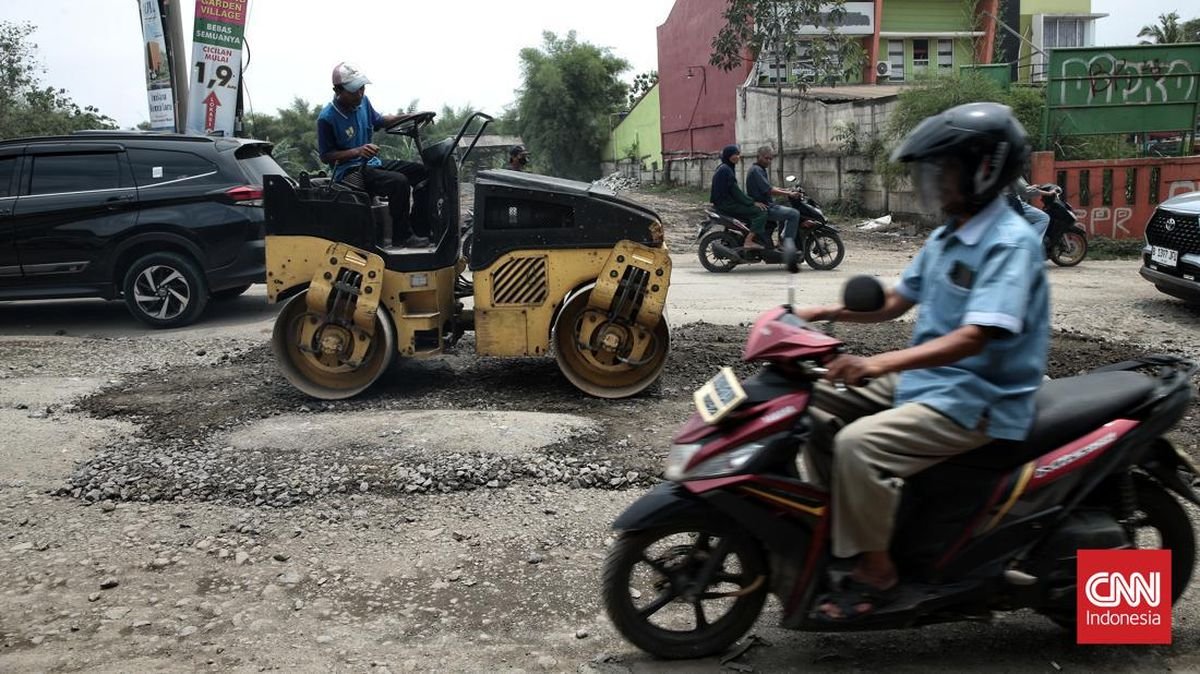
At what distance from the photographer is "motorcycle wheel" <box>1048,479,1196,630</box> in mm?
3264

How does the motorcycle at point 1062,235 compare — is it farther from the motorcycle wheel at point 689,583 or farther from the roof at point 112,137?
the motorcycle wheel at point 689,583

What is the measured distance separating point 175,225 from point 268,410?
3.78 meters

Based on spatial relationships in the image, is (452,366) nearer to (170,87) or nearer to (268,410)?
(268,410)

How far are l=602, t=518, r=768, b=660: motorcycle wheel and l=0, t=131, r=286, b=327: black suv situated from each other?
23.8 ft

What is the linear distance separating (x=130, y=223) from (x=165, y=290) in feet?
2.31

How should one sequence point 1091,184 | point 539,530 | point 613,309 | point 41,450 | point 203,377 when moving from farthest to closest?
point 1091,184
point 203,377
point 613,309
point 41,450
point 539,530

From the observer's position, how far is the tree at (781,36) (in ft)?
67.2

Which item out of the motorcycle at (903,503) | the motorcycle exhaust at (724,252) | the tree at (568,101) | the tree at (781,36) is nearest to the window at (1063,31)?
the tree at (781,36)

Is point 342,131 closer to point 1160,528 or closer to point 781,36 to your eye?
point 1160,528

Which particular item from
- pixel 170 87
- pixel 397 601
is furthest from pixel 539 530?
pixel 170 87

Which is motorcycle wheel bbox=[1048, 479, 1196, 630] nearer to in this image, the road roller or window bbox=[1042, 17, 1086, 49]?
the road roller

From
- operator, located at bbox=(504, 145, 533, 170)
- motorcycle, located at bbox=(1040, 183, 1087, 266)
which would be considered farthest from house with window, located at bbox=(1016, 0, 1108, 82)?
operator, located at bbox=(504, 145, 533, 170)

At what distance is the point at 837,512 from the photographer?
2945 mm

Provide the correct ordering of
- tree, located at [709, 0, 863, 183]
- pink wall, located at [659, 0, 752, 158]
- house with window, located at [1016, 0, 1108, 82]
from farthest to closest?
house with window, located at [1016, 0, 1108, 82] → pink wall, located at [659, 0, 752, 158] → tree, located at [709, 0, 863, 183]
